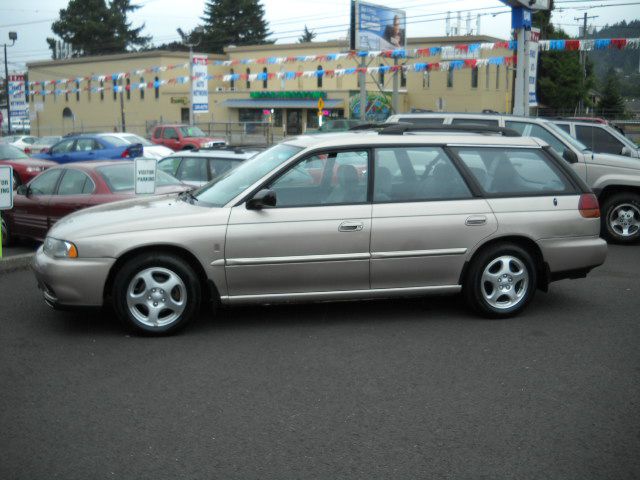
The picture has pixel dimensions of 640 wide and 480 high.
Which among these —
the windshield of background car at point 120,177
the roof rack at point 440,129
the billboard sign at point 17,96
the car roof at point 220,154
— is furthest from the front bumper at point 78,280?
→ the billboard sign at point 17,96

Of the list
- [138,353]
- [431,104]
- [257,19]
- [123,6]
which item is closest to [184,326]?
[138,353]

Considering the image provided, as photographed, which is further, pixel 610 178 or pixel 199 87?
pixel 199 87

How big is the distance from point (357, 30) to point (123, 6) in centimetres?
6649

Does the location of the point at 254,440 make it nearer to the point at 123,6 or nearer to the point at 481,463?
the point at 481,463

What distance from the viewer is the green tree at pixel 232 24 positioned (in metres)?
87.6

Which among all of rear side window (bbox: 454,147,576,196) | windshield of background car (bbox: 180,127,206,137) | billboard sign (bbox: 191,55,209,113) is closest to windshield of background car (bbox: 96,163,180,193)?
rear side window (bbox: 454,147,576,196)

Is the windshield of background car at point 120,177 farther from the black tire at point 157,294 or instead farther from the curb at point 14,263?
the black tire at point 157,294

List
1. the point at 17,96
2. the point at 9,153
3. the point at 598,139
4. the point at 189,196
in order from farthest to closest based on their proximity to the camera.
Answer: the point at 17,96 < the point at 9,153 < the point at 598,139 < the point at 189,196

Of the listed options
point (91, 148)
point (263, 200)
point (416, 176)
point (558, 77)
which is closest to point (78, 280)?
point (263, 200)

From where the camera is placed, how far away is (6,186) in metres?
9.41

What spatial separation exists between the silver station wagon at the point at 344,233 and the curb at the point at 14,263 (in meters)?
2.56

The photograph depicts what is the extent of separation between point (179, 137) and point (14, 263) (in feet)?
81.1

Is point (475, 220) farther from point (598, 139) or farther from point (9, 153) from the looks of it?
point (9, 153)

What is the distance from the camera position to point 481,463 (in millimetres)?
4031
